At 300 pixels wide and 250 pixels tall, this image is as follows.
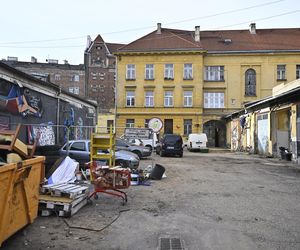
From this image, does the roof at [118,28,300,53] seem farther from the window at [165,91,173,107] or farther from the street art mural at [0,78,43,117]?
the street art mural at [0,78,43,117]

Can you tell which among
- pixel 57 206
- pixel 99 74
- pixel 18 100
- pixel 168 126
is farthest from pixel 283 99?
pixel 99 74

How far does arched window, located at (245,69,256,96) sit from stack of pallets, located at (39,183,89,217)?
136 feet

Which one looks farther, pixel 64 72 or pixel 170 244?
pixel 64 72

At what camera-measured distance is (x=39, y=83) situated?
1620 cm

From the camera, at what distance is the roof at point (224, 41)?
153ft

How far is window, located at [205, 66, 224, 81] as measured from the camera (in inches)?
1845

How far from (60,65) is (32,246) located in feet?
232

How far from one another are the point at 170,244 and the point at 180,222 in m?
1.38

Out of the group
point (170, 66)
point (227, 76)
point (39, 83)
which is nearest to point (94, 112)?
point (39, 83)

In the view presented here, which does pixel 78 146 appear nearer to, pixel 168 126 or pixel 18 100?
pixel 18 100

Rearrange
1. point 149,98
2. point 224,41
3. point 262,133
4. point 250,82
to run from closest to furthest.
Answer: point 262,133
point 250,82
point 149,98
point 224,41

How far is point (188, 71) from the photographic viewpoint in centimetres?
4650

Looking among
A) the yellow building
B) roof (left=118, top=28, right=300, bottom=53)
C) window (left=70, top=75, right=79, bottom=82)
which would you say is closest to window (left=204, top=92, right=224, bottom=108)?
the yellow building

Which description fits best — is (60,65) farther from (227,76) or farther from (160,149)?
(160,149)
